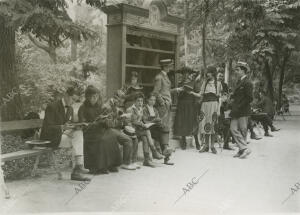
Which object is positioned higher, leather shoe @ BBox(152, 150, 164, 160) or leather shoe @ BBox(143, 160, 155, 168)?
leather shoe @ BBox(152, 150, 164, 160)

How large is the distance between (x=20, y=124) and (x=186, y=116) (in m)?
3.80

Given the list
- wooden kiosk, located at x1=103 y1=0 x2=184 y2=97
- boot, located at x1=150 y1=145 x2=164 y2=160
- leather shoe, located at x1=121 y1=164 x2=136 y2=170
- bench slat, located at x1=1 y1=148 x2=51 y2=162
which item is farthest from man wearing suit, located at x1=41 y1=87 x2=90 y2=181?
wooden kiosk, located at x1=103 y1=0 x2=184 y2=97

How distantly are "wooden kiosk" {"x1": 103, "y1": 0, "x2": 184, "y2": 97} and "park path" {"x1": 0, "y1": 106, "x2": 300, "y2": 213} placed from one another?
2292 millimetres

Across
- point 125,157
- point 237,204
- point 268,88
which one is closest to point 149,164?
point 125,157

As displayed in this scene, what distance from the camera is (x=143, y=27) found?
28.8 feet

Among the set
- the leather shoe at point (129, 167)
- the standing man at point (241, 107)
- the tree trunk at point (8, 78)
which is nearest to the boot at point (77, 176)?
the leather shoe at point (129, 167)

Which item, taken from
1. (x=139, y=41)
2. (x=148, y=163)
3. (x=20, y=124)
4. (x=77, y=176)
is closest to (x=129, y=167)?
(x=148, y=163)

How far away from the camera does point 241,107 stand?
7.98m

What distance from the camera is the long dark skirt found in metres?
9.01

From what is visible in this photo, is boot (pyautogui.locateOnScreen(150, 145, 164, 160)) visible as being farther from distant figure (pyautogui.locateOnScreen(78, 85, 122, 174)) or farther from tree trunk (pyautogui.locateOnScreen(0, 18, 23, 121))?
tree trunk (pyautogui.locateOnScreen(0, 18, 23, 121))

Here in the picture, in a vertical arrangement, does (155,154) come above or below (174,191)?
above

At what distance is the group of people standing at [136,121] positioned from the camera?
632cm

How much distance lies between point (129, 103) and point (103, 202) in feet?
8.40

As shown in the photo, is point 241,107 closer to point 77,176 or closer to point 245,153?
point 245,153
